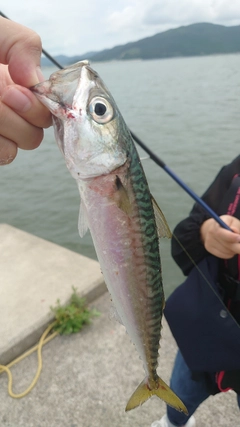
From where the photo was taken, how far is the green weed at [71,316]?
3.36m

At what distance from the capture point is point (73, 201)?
8.34 meters

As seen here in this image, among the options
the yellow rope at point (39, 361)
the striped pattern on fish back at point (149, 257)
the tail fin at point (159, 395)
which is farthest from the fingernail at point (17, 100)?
the yellow rope at point (39, 361)

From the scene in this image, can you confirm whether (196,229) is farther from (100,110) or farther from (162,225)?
(100,110)

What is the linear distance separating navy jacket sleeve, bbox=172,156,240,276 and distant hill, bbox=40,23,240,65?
317ft

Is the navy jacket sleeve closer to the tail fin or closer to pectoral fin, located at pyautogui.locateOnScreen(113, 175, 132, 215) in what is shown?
the tail fin

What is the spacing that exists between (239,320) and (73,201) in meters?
6.39

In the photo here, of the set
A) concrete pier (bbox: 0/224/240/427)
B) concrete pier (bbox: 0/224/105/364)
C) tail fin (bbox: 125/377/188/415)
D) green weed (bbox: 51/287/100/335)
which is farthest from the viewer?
green weed (bbox: 51/287/100/335)

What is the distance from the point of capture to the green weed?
3.36 m

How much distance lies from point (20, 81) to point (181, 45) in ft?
416

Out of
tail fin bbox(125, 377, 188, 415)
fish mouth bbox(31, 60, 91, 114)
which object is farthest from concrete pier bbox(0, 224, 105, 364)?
fish mouth bbox(31, 60, 91, 114)

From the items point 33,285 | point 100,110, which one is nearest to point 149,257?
point 100,110

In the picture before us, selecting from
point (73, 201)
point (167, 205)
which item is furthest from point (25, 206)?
point (167, 205)

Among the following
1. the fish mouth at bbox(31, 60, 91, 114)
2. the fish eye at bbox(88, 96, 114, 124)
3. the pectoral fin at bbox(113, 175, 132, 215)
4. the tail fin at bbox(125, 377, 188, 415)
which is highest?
the fish mouth at bbox(31, 60, 91, 114)

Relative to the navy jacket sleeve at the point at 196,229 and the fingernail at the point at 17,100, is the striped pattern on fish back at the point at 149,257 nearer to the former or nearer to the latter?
the fingernail at the point at 17,100
